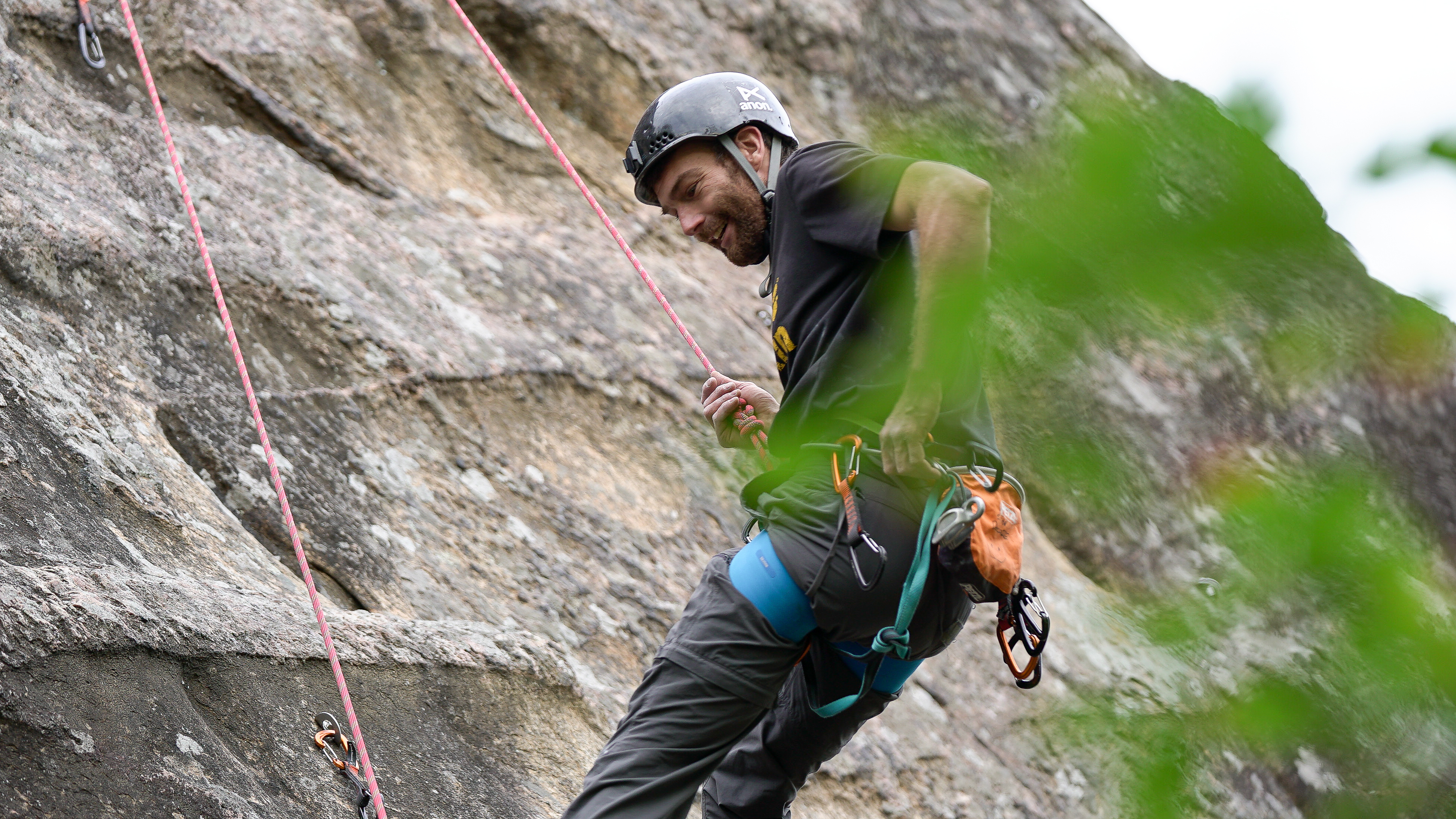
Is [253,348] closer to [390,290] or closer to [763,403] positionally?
[390,290]

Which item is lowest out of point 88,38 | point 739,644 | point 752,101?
point 88,38

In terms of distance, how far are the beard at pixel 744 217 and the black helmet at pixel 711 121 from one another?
0.03 metres

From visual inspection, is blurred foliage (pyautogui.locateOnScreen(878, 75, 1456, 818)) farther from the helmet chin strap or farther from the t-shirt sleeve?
the helmet chin strap

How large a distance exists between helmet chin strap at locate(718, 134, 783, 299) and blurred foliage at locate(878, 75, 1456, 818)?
1.68 metres

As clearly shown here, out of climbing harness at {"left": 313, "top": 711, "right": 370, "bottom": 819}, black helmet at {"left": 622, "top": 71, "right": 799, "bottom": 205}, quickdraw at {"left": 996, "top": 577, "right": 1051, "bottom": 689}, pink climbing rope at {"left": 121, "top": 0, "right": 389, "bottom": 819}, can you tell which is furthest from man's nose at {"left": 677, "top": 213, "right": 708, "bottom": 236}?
climbing harness at {"left": 313, "top": 711, "right": 370, "bottom": 819}

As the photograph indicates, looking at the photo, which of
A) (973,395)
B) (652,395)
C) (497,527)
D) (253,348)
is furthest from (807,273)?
(652,395)

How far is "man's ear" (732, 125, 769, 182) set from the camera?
2930mm

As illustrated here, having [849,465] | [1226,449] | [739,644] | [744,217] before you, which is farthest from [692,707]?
[1226,449]

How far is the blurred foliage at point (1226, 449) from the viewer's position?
954 mm

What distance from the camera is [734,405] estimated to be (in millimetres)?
3238

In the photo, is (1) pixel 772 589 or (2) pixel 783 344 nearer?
(1) pixel 772 589

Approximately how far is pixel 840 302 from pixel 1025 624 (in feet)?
2.83

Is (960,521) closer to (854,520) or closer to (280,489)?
(854,520)

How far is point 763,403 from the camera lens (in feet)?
10.7
